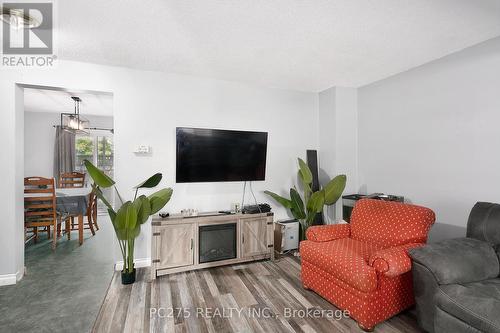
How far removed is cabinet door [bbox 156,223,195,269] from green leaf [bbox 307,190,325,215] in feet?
5.31

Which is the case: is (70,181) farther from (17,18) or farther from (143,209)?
(17,18)

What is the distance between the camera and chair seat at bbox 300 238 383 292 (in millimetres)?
1943

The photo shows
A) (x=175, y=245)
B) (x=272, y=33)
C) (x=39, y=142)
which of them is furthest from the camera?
(x=39, y=142)

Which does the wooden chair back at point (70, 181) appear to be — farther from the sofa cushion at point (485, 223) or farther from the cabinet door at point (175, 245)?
the sofa cushion at point (485, 223)

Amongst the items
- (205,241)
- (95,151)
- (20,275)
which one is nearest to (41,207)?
(20,275)

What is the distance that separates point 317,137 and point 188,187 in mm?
2301

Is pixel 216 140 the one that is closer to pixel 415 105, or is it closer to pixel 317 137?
pixel 317 137

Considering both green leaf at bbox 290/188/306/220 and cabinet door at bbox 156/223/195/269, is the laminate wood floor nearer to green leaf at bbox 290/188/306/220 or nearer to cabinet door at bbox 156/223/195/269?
cabinet door at bbox 156/223/195/269

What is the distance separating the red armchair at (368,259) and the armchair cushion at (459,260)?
173mm

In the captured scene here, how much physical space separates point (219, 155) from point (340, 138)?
6.35 feet

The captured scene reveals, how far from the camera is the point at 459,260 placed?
1845mm

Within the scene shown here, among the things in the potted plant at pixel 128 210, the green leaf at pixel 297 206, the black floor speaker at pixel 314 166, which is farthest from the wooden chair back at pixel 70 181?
the black floor speaker at pixel 314 166

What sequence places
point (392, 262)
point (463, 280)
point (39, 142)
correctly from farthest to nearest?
point (39, 142) → point (392, 262) → point (463, 280)

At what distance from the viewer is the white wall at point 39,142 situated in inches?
225
